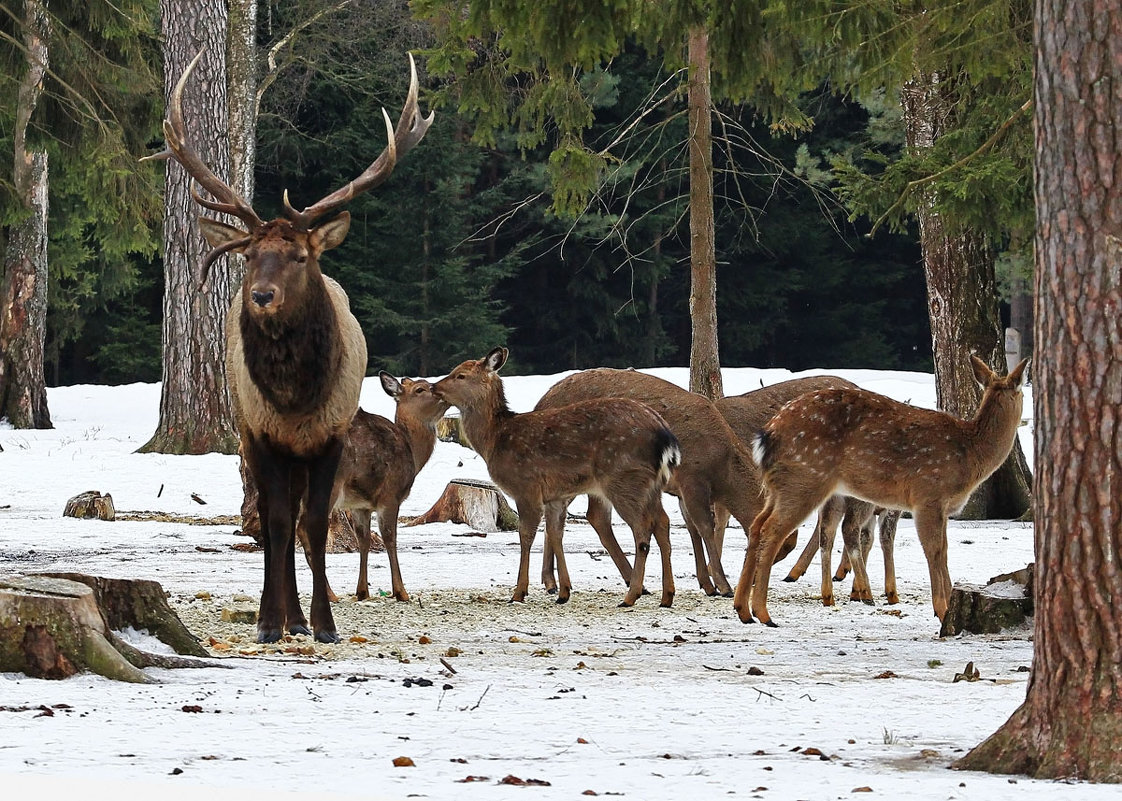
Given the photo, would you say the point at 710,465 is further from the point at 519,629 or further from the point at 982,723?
the point at 982,723

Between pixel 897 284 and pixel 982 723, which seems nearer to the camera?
pixel 982 723

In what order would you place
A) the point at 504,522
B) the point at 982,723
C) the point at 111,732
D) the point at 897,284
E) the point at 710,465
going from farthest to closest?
1. the point at 897,284
2. the point at 504,522
3. the point at 710,465
4. the point at 982,723
5. the point at 111,732

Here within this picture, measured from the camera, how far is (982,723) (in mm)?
5984

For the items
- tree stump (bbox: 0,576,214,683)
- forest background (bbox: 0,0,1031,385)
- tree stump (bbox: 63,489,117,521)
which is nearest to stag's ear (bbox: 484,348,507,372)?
tree stump (bbox: 0,576,214,683)

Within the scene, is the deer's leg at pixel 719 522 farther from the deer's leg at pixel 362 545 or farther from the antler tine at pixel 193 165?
the antler tine at pixel 193 165

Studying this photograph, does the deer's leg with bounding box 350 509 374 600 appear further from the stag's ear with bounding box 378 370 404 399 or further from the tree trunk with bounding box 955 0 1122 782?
the tree trunk with bounding box 955 0 1122 782

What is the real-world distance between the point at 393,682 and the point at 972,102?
31.0 feet

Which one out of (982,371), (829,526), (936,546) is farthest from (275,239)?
(982,371)

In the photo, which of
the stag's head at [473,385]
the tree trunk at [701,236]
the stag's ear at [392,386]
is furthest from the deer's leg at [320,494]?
the tree trunk at [701,236]

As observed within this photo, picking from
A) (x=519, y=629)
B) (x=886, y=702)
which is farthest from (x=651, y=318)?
(x=886, y=702)

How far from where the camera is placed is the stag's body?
11086mm

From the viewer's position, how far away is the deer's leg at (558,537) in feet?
34.0

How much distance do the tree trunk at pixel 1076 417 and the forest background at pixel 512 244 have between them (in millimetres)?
21933

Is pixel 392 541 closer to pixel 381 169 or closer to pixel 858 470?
pixel 381 169
